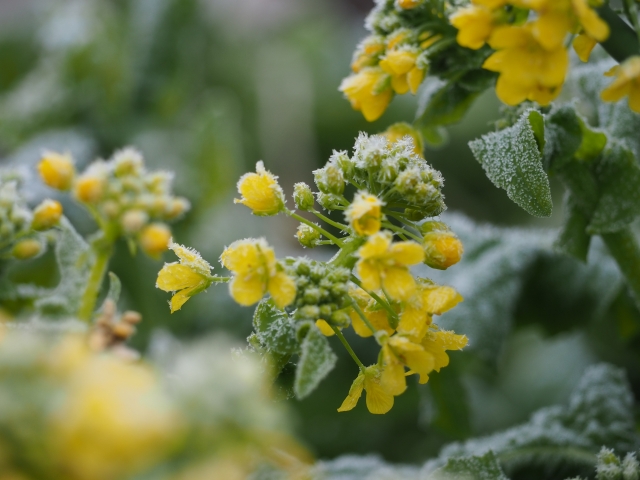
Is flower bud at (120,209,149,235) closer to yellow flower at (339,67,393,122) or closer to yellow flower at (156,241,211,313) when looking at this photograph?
yellow flower at (156,241,211,313)

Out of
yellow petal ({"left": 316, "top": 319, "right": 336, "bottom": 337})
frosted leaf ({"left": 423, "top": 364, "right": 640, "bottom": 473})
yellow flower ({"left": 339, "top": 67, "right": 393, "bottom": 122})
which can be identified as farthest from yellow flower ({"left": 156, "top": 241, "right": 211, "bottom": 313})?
frosted leaf ({"left": 423, "top": 364, "right": 640, "bottom": 473})

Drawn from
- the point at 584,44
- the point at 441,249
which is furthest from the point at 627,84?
the point at 441,249

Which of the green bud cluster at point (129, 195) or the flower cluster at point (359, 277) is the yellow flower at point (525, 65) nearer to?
the flower cluster at point (359, 277)

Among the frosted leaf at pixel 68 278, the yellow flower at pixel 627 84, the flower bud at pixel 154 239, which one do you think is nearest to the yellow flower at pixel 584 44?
the yellow flower at pixel 627 84

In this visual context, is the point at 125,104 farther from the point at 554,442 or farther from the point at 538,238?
the point at 554,442

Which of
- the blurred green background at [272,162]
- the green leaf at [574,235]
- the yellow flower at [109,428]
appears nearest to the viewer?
the yellow flower at [109,428]

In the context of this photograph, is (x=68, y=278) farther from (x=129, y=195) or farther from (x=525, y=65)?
(x=525, y=65)
